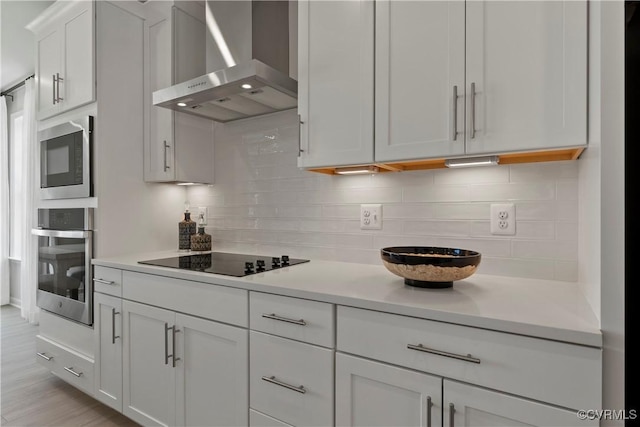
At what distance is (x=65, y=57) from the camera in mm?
2311

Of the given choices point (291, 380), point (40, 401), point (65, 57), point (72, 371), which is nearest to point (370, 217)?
point (291, 380)

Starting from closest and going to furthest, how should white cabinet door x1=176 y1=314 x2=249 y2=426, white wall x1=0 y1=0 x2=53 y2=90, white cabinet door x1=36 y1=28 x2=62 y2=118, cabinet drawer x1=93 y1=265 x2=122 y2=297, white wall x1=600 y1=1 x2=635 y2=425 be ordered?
white wall x1=600 y1=1 x2=635 y2=425 < white cabinet door x1=176 y1=314 x2=249 y2=426 < cabinet drawer x1=93 y1=265 x2=122 y2=297 < white cabinet door x1=36 y1=28 x2=62 y2=118 < white wall x1=0 y1=0 x2=53 y2=90

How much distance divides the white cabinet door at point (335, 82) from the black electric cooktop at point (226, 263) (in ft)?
1.79

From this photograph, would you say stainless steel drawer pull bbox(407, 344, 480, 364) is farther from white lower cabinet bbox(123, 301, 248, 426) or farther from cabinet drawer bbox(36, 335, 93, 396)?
cabinet drawer bbox(36, 335, 93, 396)

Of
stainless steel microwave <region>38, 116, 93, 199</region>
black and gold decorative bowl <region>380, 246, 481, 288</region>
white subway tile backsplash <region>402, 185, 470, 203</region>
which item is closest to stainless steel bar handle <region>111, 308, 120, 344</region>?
stainless steel microwave <region>38, 116, 93, 199</region>

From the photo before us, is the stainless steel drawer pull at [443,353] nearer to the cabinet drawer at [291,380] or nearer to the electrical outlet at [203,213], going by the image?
the cabinet drawer at [291,380]

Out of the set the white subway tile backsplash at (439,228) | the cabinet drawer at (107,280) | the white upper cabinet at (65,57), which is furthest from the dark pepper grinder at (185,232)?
the white subway tile backsplash at (439,228)

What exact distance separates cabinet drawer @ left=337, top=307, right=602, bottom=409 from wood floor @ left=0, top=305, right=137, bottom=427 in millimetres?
1717

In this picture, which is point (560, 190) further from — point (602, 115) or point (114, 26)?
point (114, 26)

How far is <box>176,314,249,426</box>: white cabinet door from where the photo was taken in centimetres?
146

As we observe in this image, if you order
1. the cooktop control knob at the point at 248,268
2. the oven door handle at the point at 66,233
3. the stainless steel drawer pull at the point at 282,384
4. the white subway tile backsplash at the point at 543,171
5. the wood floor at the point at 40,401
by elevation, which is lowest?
the wood floor at the point at 40,401

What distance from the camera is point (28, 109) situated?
12.8 feet

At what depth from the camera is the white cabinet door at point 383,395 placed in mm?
1036

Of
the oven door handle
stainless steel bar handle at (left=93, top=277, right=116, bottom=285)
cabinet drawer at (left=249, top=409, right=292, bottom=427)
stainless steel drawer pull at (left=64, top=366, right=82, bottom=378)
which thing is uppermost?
the oven door handle
